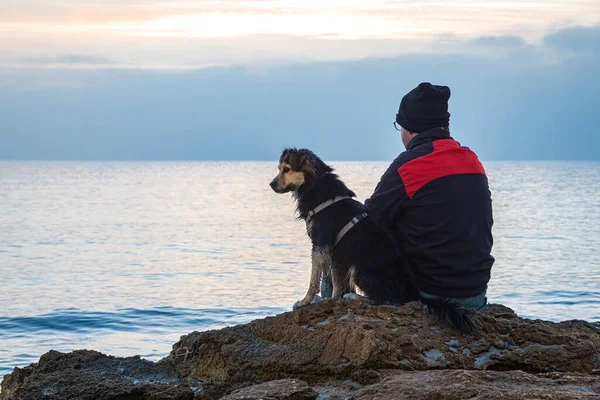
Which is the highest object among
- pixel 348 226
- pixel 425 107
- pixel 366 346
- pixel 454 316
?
pixel 425 107

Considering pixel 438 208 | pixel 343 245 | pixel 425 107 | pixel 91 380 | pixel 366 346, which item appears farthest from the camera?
pixel 343 245

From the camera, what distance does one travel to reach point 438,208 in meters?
5.36

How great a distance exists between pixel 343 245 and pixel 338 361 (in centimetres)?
126

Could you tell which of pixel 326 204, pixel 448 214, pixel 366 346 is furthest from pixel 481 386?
pixel 326 204

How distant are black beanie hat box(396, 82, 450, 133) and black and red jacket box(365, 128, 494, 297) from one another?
7.2 inches

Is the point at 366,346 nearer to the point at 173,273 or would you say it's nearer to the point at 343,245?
the point at 343,245

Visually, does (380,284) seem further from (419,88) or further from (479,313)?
(419,88)

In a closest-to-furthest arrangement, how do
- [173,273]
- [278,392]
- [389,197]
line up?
[278,392]
[389,197]
[173,273]

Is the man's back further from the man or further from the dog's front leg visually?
the dog's front leg

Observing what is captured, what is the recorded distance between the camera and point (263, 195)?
60.5 metres

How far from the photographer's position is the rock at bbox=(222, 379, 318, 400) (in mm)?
4488

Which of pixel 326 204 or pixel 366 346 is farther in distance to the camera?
pixel 326 204

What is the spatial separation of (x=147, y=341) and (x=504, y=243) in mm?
17639

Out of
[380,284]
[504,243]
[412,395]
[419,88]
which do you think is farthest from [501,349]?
[504,243]
